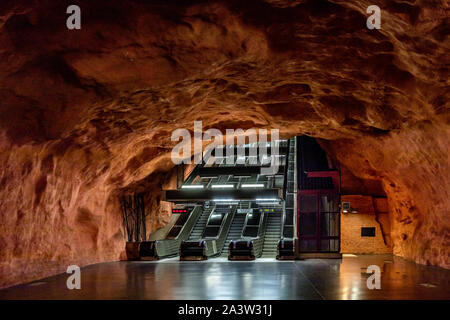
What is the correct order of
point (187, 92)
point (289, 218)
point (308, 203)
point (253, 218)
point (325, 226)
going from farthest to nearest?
point (253, 218)
point (289, 218)
point (308, 203)
point (325, 226)
point (187, 92)

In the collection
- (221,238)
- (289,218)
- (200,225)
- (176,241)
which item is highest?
(289,218)

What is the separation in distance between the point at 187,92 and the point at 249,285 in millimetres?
4624

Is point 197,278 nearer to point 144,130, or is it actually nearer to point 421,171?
point 144,130

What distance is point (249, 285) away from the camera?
840 cm

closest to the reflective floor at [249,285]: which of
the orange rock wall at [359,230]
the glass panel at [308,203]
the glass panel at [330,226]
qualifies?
the glass panel at [330,226]

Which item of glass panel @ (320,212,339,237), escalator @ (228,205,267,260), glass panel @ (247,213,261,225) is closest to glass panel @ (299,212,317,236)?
glass panel @ (320,212,339,237)

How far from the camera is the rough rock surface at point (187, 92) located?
666cm

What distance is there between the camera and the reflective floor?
7.15m

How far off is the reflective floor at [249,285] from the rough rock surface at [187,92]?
143 cm

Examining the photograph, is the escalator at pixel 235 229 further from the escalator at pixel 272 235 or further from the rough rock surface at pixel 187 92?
the rough rock surface at pixel 187 92

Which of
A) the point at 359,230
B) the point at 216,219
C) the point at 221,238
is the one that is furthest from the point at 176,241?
the point at 359,230

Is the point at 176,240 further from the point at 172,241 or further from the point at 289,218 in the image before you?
the point at 289,218

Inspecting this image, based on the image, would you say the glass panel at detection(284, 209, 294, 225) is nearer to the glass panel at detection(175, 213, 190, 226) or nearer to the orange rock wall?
the orange rock wall
